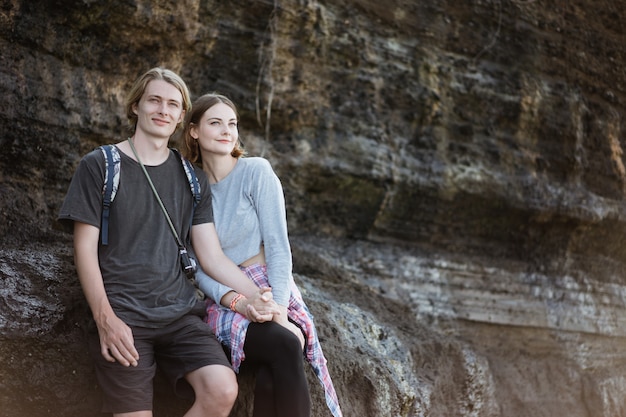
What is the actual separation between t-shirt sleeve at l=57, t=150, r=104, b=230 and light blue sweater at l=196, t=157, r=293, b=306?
0.63 meters

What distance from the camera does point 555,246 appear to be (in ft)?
25.0

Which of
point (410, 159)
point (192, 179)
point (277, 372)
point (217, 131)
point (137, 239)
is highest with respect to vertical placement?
point (410, 159)

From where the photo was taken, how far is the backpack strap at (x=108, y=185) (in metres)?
3.15

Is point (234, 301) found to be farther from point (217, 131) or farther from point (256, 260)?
point (217, 131)

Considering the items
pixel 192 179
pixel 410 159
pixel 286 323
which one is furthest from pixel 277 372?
pixel 410 159

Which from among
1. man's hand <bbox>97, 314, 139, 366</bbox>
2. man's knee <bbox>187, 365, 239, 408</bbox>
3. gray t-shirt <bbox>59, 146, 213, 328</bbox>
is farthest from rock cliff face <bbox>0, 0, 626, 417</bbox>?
man's knee <bbox>187, 365, 239, 408</bbox>

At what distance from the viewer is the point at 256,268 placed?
3.53m

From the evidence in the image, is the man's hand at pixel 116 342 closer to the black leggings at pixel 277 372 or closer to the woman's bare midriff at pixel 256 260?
the black leggings at pixel 277 372

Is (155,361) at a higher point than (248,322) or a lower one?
lower

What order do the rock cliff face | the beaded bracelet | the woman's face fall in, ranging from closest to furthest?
the beaded bracelet
the woman's face
the rock cliff face

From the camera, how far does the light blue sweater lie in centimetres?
345

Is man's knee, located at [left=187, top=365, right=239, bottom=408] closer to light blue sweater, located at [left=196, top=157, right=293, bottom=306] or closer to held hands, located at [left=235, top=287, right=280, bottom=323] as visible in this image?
held hands, located at [left=235, top=287, right=280, bottom=323]

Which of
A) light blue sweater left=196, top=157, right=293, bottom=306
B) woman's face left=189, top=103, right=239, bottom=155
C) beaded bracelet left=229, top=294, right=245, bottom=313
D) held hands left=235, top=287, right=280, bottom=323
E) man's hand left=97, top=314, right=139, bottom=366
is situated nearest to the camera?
man's hand left=97, top=314, right=139, bottom=366

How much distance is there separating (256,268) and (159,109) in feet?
2.93
